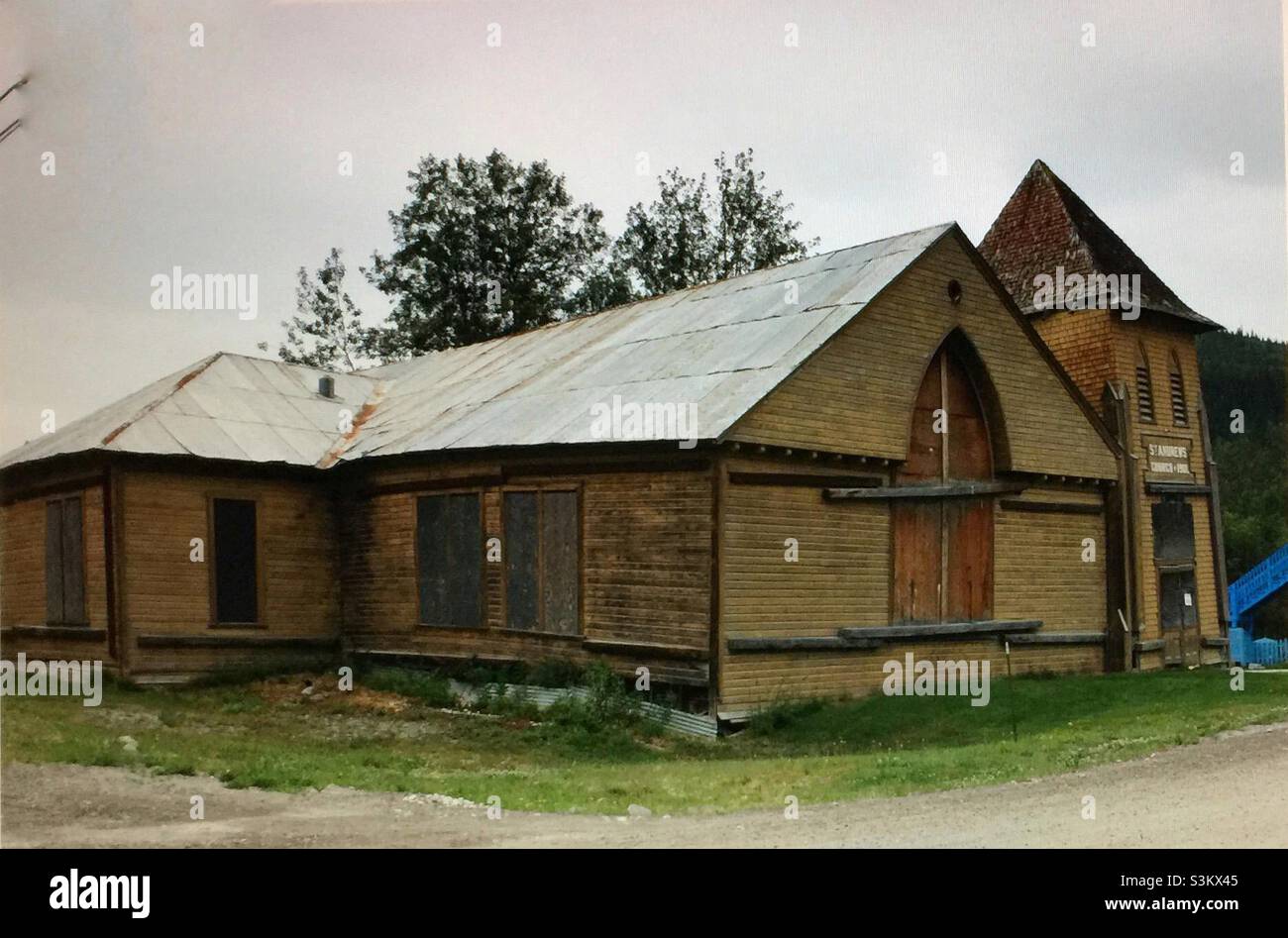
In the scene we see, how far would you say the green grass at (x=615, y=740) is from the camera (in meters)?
12.8

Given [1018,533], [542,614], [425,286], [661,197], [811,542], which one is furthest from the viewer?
[661,197]

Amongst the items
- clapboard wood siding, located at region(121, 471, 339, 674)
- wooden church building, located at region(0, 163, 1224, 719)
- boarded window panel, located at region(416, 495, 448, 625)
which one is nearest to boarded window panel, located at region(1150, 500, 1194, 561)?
wooden church building, located at region(0, 163, 1224, 719)

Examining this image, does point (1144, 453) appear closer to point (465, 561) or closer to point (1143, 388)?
point (1143, 388)

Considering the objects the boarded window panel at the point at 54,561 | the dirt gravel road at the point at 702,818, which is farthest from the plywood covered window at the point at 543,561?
the boarded window panel at the point at 54,561

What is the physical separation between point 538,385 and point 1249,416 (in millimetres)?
67602

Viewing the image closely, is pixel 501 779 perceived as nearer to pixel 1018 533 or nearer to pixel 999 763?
pixel 999 763

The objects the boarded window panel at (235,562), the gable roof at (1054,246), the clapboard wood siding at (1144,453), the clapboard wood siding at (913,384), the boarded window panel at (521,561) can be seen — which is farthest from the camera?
the gable roof at (1054,246)

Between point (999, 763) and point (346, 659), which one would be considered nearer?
point (999, 763)

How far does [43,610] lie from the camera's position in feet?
76.8

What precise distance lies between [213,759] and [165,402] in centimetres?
1118

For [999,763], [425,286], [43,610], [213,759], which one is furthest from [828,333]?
[425,286]

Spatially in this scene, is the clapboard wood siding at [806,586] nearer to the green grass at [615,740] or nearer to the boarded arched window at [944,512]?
the boarded arched window at [944,512]

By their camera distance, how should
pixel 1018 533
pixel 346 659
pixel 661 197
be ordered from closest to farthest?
pixel 1018 533 < pixel 346 659 < pixel 661 197

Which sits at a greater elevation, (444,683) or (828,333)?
(828,333)
